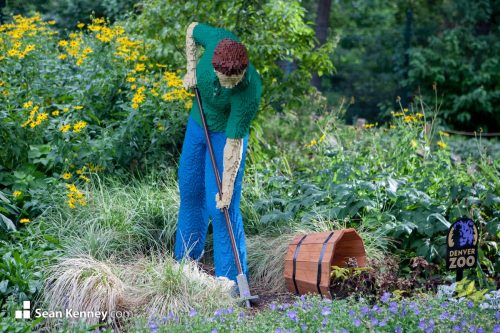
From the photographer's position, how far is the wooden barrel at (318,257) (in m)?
5.02

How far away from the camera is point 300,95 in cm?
827

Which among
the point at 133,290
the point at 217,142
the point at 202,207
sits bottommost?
the point at 133,290

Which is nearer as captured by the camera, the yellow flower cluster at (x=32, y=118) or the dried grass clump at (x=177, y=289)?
the dried grass clump at (x=177, y=289)

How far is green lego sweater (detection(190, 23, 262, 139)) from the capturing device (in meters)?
4.96

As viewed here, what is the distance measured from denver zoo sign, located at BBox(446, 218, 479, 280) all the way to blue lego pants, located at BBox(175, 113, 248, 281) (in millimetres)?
1369

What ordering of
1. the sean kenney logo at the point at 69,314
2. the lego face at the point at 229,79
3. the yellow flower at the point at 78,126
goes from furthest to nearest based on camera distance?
the yellow flower at the point at 78,126, the lego face at the point at 229,79, the sean kenney logo at the point at 69,314

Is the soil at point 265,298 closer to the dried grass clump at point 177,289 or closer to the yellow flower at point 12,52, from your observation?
the dried grass clump at point 177,289

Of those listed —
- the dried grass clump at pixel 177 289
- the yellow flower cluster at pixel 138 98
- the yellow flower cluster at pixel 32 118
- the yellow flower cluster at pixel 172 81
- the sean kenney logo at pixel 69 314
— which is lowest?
the sean kenney logo at pixel 69 314

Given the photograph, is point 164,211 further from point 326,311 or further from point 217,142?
point 326,311

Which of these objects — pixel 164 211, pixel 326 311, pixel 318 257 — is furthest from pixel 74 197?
pixel 326 311

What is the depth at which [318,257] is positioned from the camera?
5.07 metres

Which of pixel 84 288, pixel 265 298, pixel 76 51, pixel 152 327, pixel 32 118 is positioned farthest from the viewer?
pixel 76 51

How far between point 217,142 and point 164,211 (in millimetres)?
1061

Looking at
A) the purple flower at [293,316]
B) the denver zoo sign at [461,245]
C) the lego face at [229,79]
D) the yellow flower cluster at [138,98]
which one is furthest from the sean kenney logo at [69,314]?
the yellow flower cluster at [138,98]
